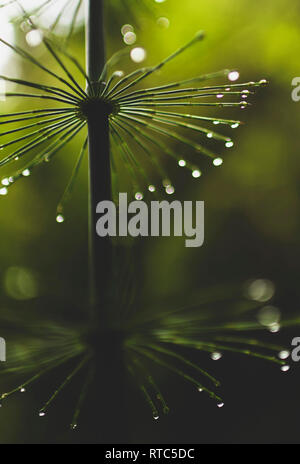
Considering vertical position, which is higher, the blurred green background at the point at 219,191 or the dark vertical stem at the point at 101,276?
the blurred green background at the point at 219,191

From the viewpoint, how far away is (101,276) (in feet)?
2.12

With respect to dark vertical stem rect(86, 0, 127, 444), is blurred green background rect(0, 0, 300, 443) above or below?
above

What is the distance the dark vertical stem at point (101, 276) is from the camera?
2.09ft

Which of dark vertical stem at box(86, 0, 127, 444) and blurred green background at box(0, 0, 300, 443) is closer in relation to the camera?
dark vertical stem at box(86, 0, 127, 444)

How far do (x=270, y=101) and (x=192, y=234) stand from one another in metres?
0.63

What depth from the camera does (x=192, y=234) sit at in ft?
4.91

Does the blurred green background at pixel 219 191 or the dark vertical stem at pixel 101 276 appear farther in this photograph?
the blurred green background at pixel 219 191

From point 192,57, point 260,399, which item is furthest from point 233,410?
point 192,57

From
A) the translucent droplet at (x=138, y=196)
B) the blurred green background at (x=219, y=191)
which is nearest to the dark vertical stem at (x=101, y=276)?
the translucent droplet at (x=138, y=196)

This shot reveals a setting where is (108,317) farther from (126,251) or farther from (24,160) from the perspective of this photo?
(24,160)

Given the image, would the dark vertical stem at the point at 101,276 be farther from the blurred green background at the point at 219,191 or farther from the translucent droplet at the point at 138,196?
the blurred green background at the point at 219,191

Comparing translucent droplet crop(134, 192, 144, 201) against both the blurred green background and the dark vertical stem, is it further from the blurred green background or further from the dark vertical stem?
the blurred green background

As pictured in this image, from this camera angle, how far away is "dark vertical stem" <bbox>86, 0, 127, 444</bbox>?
638 mm

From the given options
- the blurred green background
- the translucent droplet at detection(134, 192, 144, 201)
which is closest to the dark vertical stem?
the translucent droplet at detection(134, 192, 144, 201)
